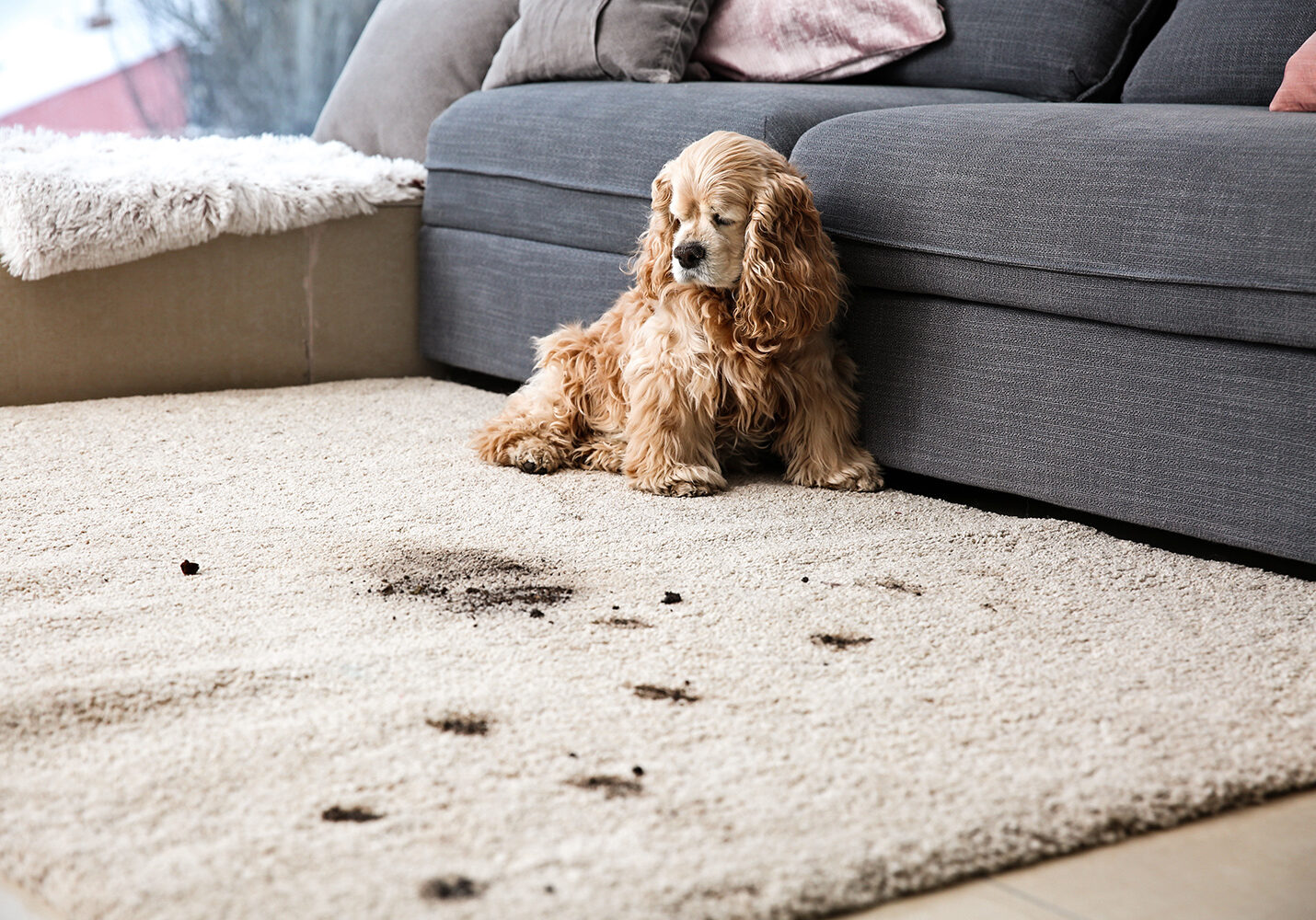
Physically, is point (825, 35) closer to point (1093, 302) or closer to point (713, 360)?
point (713, 360)

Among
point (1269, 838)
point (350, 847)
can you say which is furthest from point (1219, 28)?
point (350, 847)

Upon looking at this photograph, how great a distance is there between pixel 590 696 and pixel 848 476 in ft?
3.10

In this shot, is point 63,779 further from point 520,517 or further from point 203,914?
point 520,517

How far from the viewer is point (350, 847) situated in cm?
96

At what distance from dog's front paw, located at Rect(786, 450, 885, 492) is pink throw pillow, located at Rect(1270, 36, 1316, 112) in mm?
865

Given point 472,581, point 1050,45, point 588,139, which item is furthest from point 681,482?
point 1050,45

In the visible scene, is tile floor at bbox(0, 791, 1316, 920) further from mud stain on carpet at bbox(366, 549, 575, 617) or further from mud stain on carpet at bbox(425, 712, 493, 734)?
mud stain on carpet at bbox(366, 549, 575, 617)

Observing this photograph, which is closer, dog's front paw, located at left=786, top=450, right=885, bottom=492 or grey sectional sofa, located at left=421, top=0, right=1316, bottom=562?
grey sectional sofa, located at left=421, top=0, right=1316, bottom=562

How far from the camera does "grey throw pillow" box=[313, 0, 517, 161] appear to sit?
3189 mm

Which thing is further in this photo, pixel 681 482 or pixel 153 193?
pixel 153 193

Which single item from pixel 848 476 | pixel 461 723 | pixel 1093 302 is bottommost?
pixel 848 476

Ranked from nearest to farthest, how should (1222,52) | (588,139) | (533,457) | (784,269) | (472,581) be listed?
1. (472,581)
2. (784,269)
3. (533,457)
4. (1222,52)
5. (588,139)

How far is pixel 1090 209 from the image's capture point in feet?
5.85

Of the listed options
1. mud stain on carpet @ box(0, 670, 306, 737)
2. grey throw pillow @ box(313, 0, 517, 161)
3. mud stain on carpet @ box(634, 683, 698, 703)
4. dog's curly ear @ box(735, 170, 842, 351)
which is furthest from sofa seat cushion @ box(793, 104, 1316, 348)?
grey throw pillow @ box(313, 0, 517, 161)
